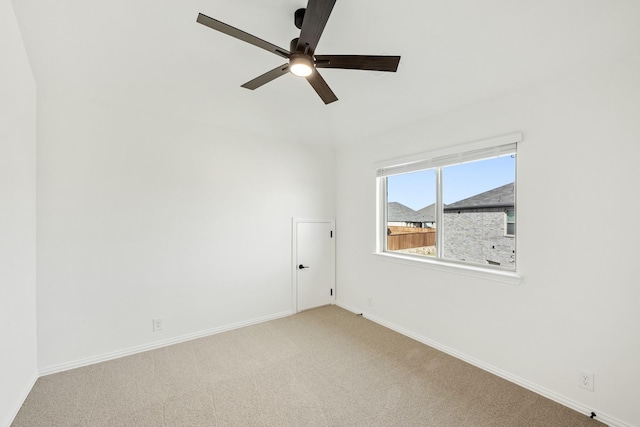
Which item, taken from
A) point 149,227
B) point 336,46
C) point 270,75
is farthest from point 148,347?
point 336,46

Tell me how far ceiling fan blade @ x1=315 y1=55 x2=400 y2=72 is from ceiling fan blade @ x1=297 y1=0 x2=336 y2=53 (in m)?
0.14

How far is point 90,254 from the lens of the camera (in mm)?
2668

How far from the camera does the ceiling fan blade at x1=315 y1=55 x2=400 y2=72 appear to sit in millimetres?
1765

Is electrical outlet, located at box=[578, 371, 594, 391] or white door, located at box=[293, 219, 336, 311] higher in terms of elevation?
white door, located at box=[293, 219, 336, 311]

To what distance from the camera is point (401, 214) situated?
3707mm

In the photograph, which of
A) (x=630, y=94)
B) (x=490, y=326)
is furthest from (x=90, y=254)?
(x=630, y=94)

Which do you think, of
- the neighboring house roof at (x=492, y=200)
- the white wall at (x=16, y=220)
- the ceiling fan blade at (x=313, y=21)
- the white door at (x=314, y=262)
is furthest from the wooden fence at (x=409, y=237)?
the white wall at (x=16, y=220)

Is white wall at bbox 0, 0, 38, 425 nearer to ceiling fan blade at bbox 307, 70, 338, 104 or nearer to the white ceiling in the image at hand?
the white ceiling

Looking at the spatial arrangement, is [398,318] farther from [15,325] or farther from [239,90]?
[15,325]

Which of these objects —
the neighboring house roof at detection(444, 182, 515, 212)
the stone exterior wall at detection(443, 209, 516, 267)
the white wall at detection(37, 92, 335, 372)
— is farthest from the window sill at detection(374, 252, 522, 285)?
the white wall at detection(37, 92, 335, 372)

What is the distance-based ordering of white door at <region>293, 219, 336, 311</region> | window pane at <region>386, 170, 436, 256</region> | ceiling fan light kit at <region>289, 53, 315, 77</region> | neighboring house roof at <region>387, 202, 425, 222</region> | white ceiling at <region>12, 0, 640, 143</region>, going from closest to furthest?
ceiling fan light kit at <region>289, 53, 315, 77</region>
white ceiling at <region>12, 0, 640, 143</region>
window pane at <region>386, 170, 436, 256</region>
neighboring house roof at <region>387, 202, 425, 222</region>
white door at <region>293, 219, 336, 311</region>

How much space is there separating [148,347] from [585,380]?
394 cm

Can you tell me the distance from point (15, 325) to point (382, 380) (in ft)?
9.51

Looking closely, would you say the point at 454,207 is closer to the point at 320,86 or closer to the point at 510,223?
the point at 510,223
